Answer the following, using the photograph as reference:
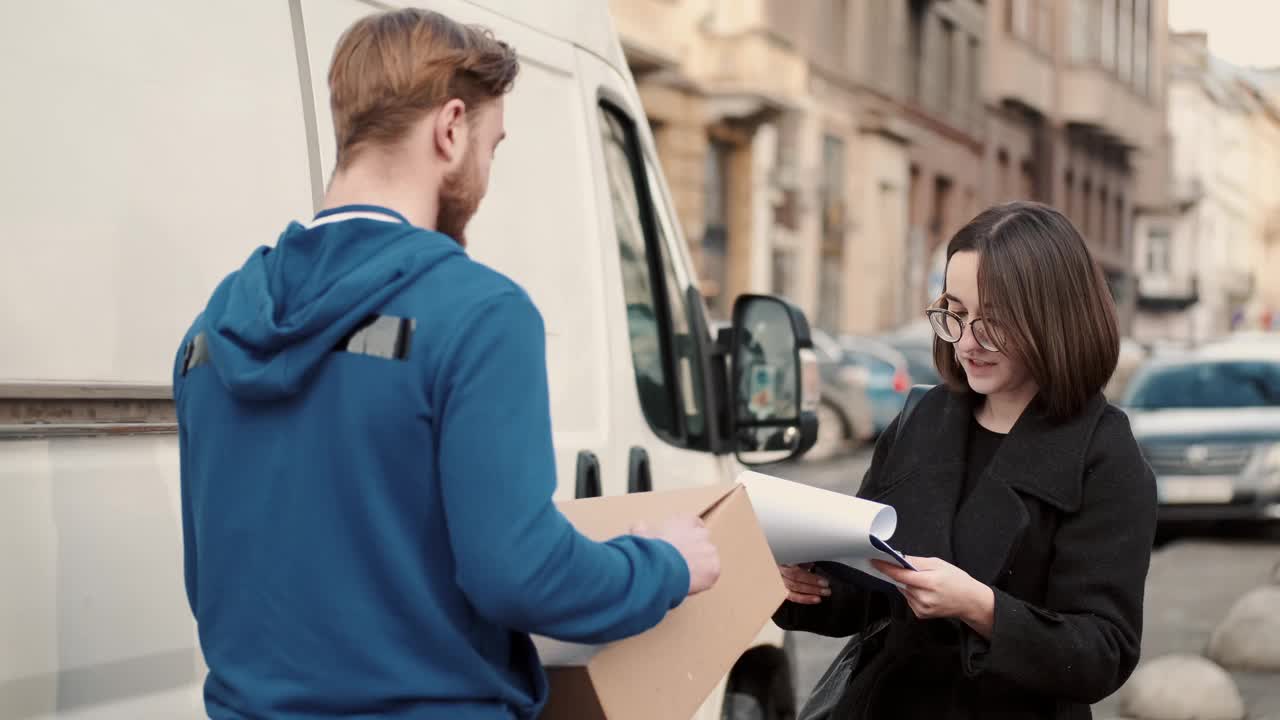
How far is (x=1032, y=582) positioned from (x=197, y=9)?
1.41 metres

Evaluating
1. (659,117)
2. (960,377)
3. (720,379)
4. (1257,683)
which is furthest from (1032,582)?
(659,117)

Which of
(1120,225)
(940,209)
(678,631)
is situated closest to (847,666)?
(678,631)

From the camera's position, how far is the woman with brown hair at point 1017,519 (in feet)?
7.45

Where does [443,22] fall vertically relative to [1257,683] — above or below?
above

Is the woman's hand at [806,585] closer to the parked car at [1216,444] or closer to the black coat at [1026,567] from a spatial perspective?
the black coat at [1026,567]

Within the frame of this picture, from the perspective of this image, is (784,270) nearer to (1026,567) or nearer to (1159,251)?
(1026,567)

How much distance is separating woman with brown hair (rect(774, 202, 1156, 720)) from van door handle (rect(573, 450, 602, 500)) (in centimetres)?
81

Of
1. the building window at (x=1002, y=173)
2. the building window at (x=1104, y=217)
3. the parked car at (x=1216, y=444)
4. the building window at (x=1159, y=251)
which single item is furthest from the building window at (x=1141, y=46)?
the parked car at (x=1216, y=444)

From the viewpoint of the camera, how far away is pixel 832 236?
33750mm

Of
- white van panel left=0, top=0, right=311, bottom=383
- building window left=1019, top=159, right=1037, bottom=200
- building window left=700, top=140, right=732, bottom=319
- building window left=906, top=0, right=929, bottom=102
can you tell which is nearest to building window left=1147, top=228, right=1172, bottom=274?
building window left=1019, top=159, right=1037, bottom=200

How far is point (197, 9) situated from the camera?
2.35m

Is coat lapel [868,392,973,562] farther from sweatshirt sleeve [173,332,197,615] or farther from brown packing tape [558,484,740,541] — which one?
sweatshirt sleeve [173,332,197,615]

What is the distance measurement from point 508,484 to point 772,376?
7.36 ft

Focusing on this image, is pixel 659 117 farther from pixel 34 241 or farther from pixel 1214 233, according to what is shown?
pixel 1214 233
